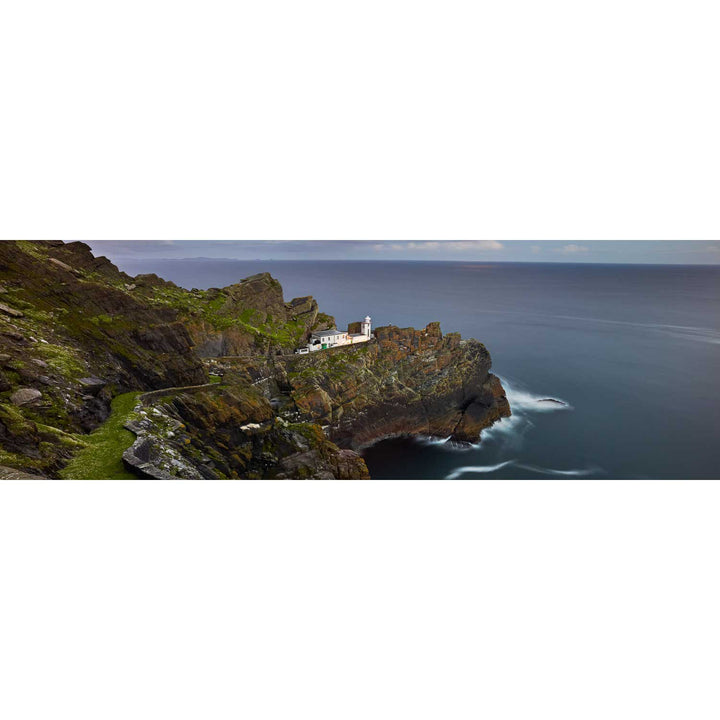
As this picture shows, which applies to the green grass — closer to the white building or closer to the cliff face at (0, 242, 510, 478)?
the cliff face at (0, 242, 510, 478)

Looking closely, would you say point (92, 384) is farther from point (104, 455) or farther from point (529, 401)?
point (529, 401)

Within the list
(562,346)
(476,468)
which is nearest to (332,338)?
(476,468)

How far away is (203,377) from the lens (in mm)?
6219

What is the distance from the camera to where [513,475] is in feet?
16.8

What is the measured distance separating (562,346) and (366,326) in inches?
133

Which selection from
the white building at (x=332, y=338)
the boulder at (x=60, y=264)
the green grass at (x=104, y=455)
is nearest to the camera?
the green grass at (x=104, y=455)

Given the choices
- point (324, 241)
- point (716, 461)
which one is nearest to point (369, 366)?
point (324, 241)

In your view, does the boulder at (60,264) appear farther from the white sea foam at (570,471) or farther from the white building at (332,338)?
the white sea foam at (570,471)

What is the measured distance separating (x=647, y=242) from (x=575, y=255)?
941 millimetres

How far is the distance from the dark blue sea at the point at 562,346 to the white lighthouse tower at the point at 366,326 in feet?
0.41

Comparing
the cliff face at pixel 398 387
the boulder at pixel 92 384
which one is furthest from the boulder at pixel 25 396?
the cliff face at pixel 398 387

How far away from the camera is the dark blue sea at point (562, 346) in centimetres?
516

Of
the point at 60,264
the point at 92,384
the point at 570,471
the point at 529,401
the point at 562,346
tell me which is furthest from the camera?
the point at 562,346

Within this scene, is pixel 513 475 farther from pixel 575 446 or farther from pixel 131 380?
pixel 131 380
